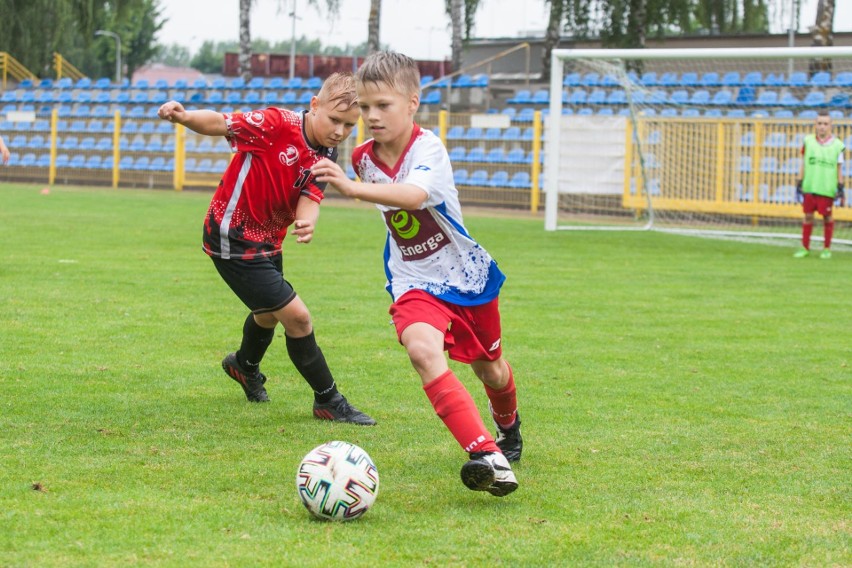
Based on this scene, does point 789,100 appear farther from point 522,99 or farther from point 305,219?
point 305,219

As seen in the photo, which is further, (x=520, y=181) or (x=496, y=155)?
(x=496, y=155)

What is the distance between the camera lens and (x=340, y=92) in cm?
508

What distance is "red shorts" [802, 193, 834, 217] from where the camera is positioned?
15258mm

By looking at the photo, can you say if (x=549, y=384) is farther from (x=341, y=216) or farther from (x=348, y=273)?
(x=341, y=216)

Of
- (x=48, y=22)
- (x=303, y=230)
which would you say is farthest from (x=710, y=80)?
(x=48, y=22)

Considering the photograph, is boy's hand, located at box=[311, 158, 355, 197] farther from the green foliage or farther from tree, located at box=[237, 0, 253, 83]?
the green foliage

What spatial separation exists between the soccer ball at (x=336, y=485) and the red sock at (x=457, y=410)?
1.11ft

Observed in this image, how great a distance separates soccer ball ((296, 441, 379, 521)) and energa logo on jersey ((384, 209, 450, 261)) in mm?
893

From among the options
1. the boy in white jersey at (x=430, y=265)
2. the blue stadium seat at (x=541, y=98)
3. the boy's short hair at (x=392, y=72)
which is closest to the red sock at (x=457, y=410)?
the boy in white jersey at (x=430, y=265)

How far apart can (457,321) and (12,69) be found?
1541 inches

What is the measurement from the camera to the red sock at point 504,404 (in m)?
4.83

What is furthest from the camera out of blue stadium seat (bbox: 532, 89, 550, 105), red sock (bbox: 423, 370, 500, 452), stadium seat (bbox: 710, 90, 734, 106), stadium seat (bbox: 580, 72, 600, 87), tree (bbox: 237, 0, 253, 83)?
tree (bbox: 237, 0, 253, 83)

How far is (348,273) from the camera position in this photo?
12.1 metres

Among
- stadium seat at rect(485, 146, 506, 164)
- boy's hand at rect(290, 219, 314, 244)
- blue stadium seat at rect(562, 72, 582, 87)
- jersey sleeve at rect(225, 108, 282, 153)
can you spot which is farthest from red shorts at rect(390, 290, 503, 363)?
blue stadium seat at rect(562, 72, 582, 87)
